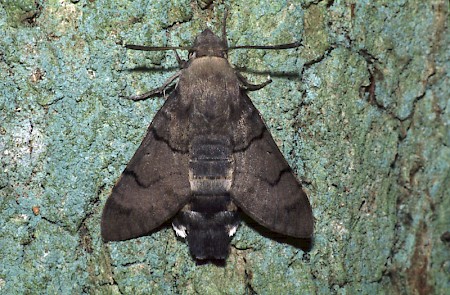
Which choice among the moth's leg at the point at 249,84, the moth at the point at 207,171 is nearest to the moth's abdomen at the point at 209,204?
the moth at the point at 207,171

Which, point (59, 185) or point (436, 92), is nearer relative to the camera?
point (59, 185)

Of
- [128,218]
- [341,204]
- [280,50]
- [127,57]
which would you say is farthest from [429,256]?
[127,57]

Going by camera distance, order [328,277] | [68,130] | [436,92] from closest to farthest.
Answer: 1. [68,130]
2. [328,277]
3. [436,92]

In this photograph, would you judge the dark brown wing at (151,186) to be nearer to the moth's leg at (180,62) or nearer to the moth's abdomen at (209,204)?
the moth's abdomen at (209,204)

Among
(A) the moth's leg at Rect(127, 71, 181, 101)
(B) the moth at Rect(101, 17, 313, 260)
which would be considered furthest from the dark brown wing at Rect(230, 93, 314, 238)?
(A) the moth's leg at Rect(127, 71, 181, 101)

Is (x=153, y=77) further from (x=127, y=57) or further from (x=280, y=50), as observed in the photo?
(x=280, y=50)

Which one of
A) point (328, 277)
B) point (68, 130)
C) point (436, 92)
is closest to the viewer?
point (68, 130)

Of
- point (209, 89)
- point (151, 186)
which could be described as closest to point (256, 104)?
point (209, 89)
